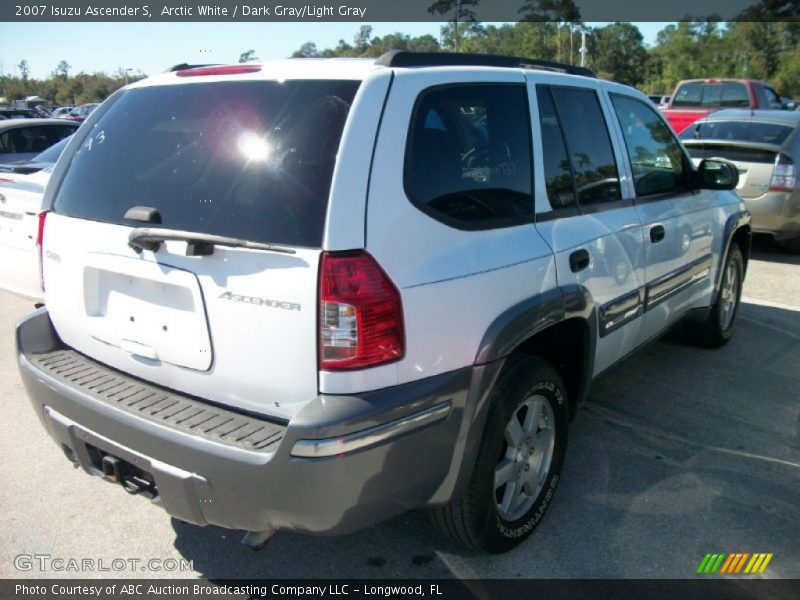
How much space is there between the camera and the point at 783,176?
7965mm

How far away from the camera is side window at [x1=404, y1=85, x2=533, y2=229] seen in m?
2.34

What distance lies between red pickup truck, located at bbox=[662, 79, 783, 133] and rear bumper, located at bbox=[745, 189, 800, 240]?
21.5 feet

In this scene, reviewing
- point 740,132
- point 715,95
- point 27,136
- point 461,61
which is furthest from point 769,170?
point 27,136

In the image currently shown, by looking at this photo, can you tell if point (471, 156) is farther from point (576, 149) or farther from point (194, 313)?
point (194, 313)

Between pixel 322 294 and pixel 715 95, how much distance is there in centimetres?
1520

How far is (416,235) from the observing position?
7.31 ft

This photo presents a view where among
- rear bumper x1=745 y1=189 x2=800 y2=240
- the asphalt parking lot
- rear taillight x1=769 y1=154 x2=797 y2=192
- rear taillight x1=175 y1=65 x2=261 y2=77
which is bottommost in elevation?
the asphalt parking lot

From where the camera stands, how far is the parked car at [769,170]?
798 cm

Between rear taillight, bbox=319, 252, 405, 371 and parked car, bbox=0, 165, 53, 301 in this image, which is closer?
rear taillight, bbox=319, 252, 405, 371

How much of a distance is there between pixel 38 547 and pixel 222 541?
75cm

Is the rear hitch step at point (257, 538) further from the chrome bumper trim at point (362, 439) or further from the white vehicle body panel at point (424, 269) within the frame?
the white vehicle body panel at point (424, 269)

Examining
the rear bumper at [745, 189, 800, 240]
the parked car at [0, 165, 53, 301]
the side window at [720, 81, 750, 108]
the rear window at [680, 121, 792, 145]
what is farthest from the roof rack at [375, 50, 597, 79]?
the side window at [720, 81, 750, 108]

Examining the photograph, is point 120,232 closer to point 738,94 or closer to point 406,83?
point 406,83

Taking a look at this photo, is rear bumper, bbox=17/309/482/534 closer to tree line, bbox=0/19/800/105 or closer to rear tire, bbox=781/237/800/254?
rear tire, bbox=781/237/800/254
